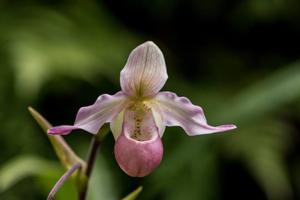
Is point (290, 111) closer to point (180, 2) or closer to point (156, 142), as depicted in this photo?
point (180, 2)

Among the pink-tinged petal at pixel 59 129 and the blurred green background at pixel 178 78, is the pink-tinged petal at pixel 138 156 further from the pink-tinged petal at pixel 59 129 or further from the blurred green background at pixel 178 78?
the blurred green background at pixel 178 78

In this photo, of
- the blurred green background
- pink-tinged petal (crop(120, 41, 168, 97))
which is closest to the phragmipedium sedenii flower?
pink-tinged petal (crop(120, 41, 168, 97))

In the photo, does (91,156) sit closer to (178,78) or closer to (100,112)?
(100,112)

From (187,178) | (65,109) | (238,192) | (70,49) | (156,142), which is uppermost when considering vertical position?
(156,142)

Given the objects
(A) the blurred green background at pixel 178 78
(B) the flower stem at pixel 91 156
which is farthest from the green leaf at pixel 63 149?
(A) the blurred green background at pixel 178 78

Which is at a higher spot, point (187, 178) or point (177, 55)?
point (177, 55)

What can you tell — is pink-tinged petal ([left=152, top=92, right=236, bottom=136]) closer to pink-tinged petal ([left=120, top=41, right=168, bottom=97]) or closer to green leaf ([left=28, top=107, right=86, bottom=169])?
pink-tinged petal ([left=120, top=41, right=168, bottom=97])

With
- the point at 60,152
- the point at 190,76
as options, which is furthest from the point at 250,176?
the point at 60,152
